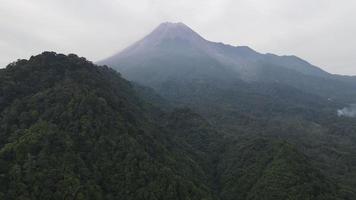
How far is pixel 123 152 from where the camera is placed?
4869 centimetres

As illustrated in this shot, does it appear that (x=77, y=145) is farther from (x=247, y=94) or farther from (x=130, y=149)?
(x=247, y=94)

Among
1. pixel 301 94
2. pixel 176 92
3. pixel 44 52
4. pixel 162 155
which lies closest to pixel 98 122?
pixel 162 155

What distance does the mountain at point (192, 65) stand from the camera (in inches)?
5778

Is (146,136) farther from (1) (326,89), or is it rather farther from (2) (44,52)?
(1) (326,89)

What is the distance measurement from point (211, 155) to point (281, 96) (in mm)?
69729

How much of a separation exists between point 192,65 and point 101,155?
11165 centimetres

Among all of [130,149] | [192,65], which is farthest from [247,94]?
[130,149]

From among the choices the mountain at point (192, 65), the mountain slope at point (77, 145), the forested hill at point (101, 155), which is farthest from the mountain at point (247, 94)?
the mountain slope at point (77, 145)

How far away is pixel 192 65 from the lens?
516 ft

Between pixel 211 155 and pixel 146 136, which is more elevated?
pixel 146 136

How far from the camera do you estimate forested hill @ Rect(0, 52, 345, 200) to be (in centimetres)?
4269

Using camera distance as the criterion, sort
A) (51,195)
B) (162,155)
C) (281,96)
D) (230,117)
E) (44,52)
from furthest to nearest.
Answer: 1. (281,96)
2. (230,117)
3. (44,52)
4. (162,155)
5. (51,195)

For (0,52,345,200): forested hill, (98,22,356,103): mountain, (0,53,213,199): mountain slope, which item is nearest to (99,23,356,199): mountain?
(98,22,356,103): mountain

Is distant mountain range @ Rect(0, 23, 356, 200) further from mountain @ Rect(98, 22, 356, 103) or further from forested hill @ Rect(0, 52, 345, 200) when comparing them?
mountain @ Rect(98, 22, 356, 103)
